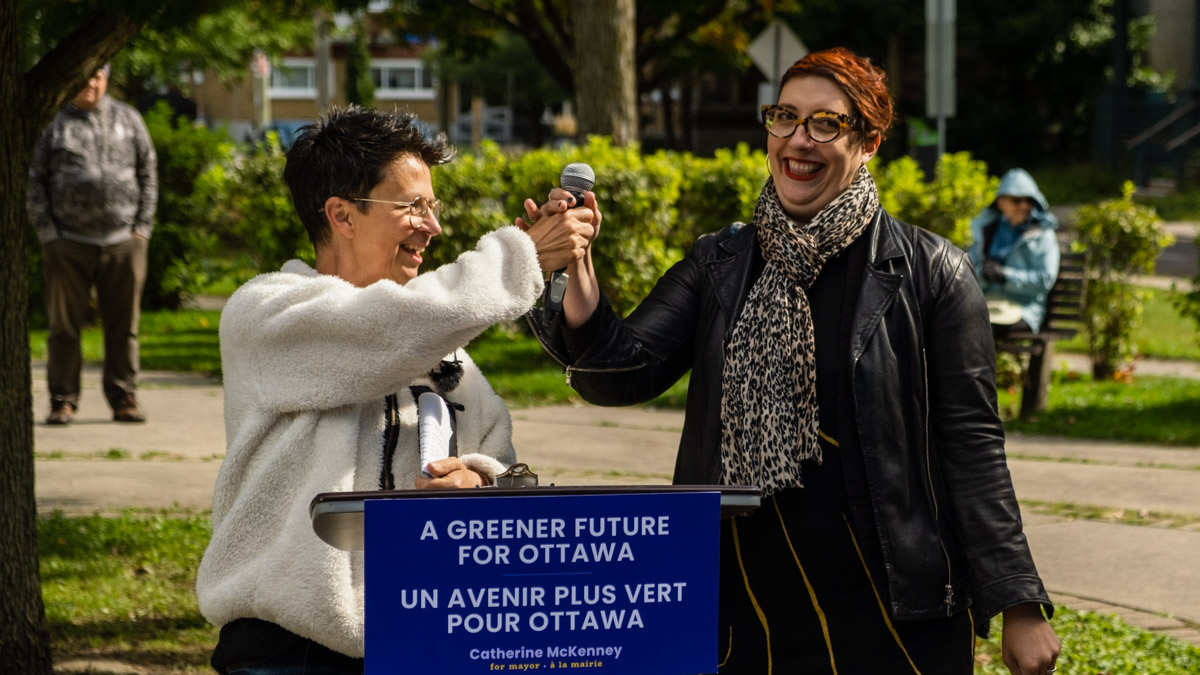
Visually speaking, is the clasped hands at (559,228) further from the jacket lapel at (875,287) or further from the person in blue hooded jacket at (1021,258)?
the person in blue hooded jacket at (1021,258)

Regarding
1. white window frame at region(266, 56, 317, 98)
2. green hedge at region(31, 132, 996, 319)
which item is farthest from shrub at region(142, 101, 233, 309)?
white window frame at region(266, 56, 317, 98)

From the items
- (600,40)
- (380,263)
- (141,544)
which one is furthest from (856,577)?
(600,40)

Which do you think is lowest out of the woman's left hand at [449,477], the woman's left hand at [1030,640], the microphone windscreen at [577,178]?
the woman's left hand at [1030,640]

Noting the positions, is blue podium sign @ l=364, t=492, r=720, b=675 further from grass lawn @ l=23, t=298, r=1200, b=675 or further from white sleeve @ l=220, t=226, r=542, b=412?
grass lawn @ l=23, t=298, r=1200, b=675

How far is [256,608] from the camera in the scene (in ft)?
8.14

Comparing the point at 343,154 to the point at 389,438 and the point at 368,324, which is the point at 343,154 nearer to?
the point at 368,324

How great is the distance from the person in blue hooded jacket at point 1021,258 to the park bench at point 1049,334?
0.11 meters

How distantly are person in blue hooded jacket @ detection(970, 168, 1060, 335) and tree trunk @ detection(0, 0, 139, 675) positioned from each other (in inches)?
250

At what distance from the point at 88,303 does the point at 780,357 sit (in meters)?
6.81

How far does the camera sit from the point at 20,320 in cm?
419

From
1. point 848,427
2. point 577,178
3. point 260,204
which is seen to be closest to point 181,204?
point 260,204

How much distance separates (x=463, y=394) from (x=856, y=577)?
847mm

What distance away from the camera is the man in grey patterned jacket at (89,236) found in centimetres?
859

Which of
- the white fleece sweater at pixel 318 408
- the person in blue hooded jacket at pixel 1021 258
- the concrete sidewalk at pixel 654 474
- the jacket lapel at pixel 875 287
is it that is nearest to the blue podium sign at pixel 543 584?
the white fleece sweater at pixel 318 408
